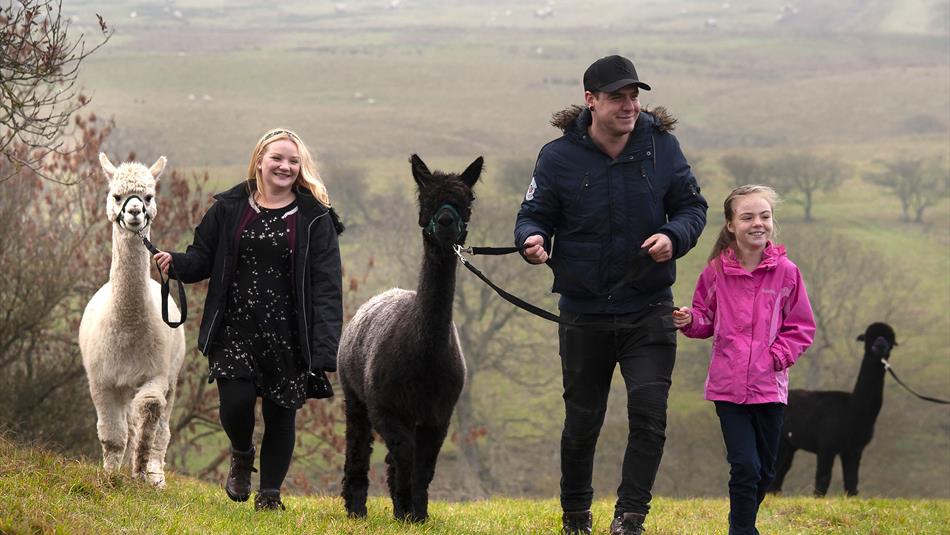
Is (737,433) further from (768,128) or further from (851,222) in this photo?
(768,128)

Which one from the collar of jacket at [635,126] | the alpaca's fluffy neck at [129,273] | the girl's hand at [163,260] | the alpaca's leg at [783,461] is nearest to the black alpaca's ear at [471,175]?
the collar of jacket at [635,126]

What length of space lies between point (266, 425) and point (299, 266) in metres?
1.07

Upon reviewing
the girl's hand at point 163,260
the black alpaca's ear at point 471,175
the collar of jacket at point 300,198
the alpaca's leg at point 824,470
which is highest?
the black alpaca's ear at point 471,175

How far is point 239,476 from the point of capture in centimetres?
638

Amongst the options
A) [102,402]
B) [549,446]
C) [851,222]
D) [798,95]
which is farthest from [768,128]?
[102,402]

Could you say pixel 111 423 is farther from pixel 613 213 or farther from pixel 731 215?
pixel 731 215

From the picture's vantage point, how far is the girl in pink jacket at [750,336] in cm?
548

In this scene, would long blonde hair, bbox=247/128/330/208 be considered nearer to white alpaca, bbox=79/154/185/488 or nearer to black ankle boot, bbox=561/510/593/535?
white alpaca, bbox=79/154/185/488

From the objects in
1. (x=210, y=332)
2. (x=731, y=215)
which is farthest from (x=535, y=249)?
(x=210, y=332)

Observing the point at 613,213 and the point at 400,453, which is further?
the point at 400,453

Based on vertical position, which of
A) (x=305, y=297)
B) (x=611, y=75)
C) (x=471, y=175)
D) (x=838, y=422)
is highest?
(x=611, y=75)

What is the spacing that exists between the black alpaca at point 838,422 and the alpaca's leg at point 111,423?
7657mm

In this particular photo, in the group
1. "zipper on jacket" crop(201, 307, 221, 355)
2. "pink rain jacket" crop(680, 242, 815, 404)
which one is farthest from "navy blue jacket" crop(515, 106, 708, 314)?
"zipper on jacket" crop(201, 307, 221, 355)

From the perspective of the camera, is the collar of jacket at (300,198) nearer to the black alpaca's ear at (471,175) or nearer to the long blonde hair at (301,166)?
the long blonde hair at (301,166)
